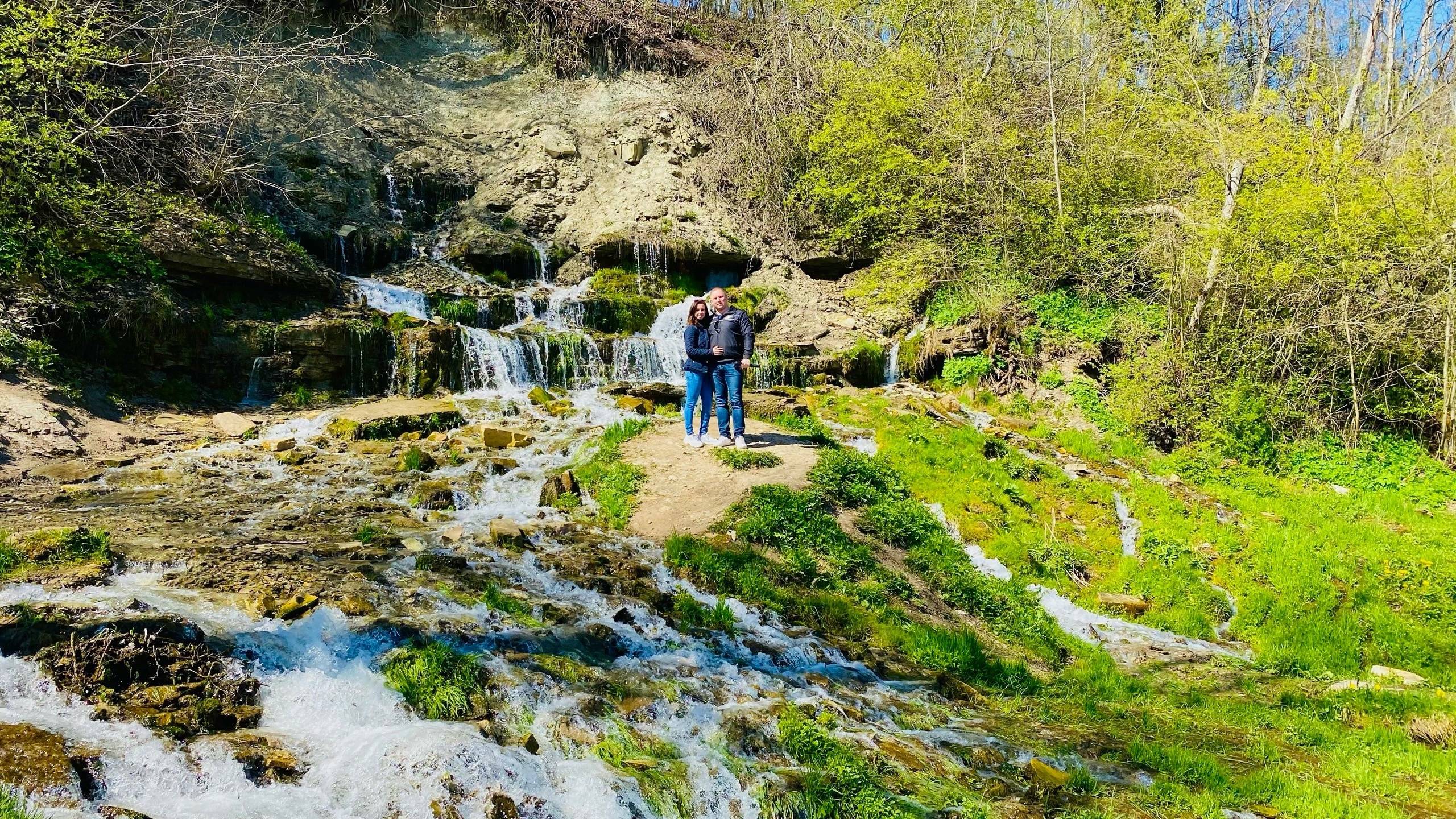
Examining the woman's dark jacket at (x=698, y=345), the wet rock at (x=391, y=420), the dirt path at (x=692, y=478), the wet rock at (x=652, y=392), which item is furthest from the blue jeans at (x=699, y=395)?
the wet rock at (x=391, y=420)

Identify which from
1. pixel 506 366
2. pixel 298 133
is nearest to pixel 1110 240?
pixel 506 366

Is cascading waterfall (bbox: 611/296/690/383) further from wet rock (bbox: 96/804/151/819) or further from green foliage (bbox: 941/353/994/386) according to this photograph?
wet rock (bbox: 96/804/151/819)

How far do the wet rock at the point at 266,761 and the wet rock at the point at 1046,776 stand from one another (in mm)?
3954

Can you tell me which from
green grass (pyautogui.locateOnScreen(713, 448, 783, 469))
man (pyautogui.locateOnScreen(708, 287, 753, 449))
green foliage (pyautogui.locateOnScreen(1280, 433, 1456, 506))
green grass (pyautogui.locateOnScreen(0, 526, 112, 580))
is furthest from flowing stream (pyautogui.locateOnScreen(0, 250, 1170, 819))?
green foliage (pyautogui.locateOnScreen(1280, 433, 1456, 506))

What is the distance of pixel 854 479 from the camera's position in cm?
943

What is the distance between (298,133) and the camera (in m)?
20.1

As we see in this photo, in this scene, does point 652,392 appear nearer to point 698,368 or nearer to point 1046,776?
point 698,368

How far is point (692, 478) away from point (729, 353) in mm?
1622

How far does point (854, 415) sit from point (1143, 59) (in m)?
13.5

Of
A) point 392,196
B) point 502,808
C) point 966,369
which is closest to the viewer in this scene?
point 502,808

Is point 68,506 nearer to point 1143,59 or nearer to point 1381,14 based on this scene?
point 1143,59

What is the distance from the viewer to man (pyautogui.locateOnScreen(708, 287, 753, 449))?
30.8ft

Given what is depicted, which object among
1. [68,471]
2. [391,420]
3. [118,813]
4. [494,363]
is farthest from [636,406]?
[118,813]

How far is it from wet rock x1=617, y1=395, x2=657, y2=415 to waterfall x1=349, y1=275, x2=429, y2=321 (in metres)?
5.44
